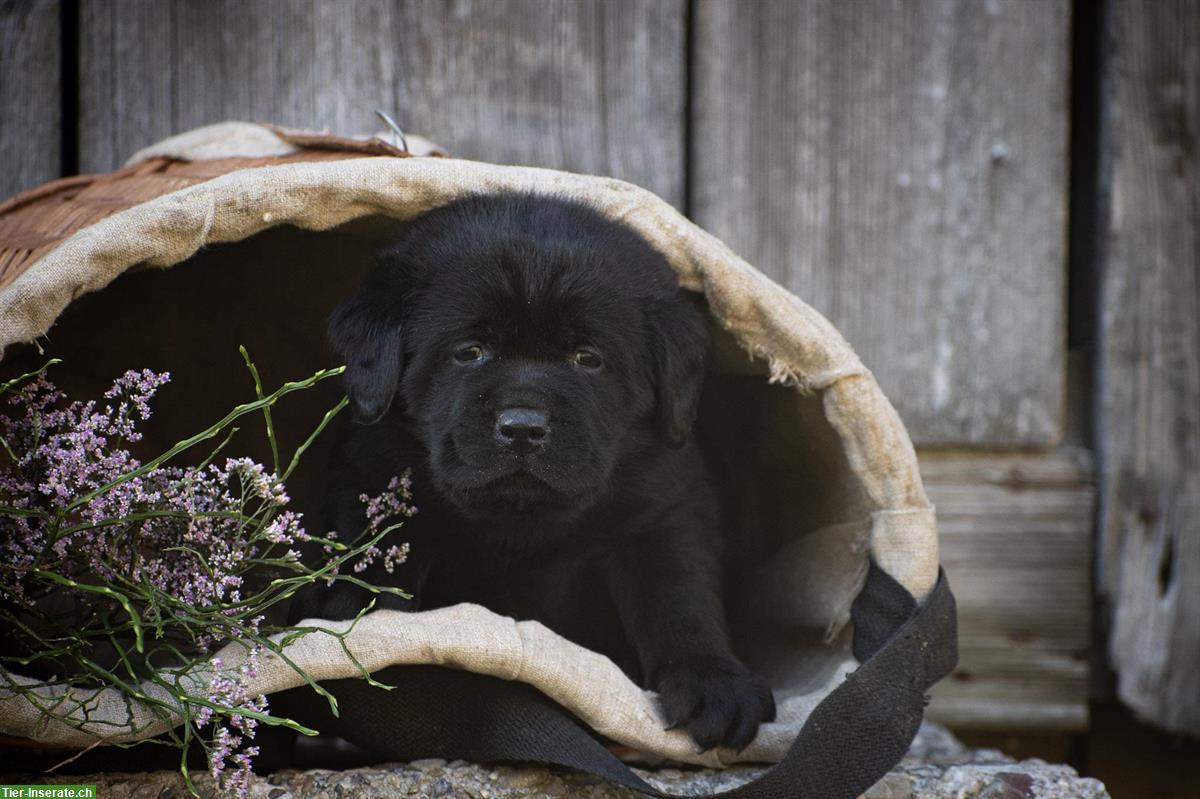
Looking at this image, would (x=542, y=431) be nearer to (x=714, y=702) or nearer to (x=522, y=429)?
(x=522, y=429)

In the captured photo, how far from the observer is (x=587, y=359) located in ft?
7.40

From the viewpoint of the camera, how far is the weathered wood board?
3250mm

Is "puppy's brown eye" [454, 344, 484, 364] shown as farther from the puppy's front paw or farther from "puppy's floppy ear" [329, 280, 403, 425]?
the puppy's front paw

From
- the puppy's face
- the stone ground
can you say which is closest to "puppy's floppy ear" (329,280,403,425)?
the puppy's face

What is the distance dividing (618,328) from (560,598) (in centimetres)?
54

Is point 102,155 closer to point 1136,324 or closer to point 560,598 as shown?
point 560,598

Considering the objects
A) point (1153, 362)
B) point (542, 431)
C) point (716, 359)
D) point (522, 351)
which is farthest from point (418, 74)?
point (1153, 362)

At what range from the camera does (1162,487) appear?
10.4ft

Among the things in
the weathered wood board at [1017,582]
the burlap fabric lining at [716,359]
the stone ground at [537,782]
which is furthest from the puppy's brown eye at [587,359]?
the weathered wood board at [1017,582]

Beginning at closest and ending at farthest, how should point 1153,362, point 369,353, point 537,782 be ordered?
point 537,782 → point 369,353 → point 1153,362

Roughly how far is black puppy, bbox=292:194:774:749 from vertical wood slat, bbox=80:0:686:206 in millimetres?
852

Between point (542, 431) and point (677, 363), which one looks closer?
point (542, 431)

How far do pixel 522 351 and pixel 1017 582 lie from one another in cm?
176

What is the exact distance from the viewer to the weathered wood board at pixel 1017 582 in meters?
3.25
